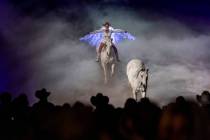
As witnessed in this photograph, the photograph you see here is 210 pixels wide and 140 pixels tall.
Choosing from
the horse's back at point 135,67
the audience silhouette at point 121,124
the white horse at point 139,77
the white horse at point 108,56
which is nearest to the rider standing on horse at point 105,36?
the white horse at point 108,56

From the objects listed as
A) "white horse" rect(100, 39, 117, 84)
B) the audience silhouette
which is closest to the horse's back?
"white horse" rect(100, 39, 117, 84)

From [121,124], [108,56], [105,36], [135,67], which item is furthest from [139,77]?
[121,124]

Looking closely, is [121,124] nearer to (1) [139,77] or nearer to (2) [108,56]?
(1) [139,77]

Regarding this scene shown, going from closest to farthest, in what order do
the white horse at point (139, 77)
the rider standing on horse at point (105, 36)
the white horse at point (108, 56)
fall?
the white horse at point (139, 77)
the white horse at point (108, 56)
the rider standing on horse at point (105, 36)

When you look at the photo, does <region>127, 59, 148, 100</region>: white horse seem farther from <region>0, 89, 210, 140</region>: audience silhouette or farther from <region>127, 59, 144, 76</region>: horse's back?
<region>0, 89, 210, 140</region>: audience silhouette

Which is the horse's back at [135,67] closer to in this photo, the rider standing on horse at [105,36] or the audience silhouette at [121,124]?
the rider standing on horse at [105,36]

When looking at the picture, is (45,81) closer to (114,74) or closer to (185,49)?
(114,74)

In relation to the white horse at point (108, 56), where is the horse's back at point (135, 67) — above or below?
below

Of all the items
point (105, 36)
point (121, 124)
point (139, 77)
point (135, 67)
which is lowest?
point (121, 124)

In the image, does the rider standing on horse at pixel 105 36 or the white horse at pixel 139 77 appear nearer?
the white horse at pixel 139 77

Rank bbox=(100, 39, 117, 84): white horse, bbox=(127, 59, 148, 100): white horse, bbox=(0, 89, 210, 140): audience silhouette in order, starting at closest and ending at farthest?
bbox=(0, 89, 210, 140): audience silhouette, bbox=(127, 59, 148, 100): white horse, bbox=(100, 39, 117, 84): white horse

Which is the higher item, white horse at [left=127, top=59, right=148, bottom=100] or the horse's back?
the horse's back

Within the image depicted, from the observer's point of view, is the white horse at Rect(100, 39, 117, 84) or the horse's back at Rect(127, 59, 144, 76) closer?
the horse's back at Rect(127, 59, 144, 76)

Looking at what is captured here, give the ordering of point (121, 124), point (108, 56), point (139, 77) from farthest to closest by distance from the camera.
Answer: point (108, 56) → point (139, 77) → point (121, 124)
